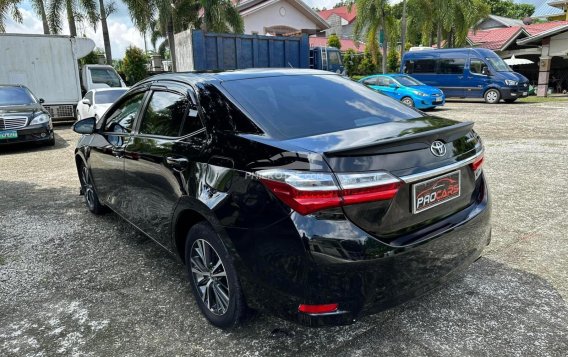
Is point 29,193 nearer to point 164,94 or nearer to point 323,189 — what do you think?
point 164,94

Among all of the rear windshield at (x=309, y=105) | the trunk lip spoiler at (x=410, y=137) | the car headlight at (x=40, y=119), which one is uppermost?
the rear windshield at (x=309, y=105)

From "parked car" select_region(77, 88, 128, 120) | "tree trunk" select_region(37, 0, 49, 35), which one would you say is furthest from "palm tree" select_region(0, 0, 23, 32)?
"parked car" select_region(77, 88, 128, 120)

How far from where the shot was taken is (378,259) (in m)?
2.14

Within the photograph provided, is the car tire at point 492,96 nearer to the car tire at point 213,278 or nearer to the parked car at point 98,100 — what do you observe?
the parked car at point 98,100

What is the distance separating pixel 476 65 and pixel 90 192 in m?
18.3

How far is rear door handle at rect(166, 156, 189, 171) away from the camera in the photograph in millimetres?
2771

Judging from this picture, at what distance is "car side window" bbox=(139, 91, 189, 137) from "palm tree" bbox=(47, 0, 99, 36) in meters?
23.5

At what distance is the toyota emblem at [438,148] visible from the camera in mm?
2350

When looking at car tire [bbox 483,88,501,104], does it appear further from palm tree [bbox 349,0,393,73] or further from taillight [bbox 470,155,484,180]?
taillight [bbox 470,155,484,180]

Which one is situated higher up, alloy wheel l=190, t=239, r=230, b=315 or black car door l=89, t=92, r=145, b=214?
black car door l=89, t=92, r=145, b=214

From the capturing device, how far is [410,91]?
637 inches

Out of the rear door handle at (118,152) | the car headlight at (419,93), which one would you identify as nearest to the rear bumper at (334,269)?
the rear door handle at (118,152)

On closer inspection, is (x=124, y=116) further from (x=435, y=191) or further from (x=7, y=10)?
(x=7, y=10)

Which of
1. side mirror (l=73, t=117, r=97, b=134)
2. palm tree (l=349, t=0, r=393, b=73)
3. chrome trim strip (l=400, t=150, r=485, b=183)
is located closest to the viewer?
chrome trim strip (l=400, t=150, r=485, b=183)
